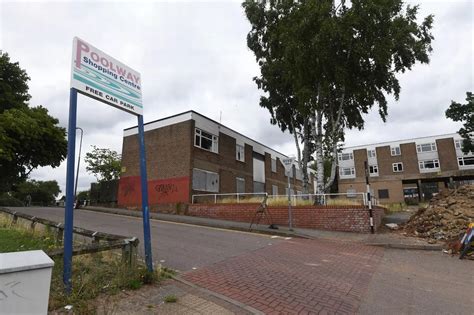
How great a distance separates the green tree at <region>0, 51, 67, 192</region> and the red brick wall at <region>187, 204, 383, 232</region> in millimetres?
15544

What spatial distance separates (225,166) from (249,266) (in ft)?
62.6

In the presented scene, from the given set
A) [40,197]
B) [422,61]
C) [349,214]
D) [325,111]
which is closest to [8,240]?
[349,214]

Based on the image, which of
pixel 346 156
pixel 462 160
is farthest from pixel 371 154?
pixel 462 160

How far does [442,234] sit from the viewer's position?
464 inches

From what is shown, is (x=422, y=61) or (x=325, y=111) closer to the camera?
(x=422, y=61)

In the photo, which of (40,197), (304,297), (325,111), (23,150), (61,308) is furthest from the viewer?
(40,197)

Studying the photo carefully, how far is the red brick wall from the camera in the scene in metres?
14.1

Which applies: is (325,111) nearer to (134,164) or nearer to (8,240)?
(134,164)

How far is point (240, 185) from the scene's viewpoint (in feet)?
91.3

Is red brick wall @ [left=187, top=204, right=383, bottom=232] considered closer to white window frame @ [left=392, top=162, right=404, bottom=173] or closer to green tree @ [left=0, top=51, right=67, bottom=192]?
green tree @ [left=0, top=51, right=67, bottom=192]

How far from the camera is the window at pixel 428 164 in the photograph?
4688cm

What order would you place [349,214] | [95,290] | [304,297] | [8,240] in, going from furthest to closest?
[349,214]
[8,240]
[304,297]
[95,290]

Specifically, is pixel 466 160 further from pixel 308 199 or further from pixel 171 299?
pixel 171 299

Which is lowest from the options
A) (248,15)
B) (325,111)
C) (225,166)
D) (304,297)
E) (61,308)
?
(304,297)
